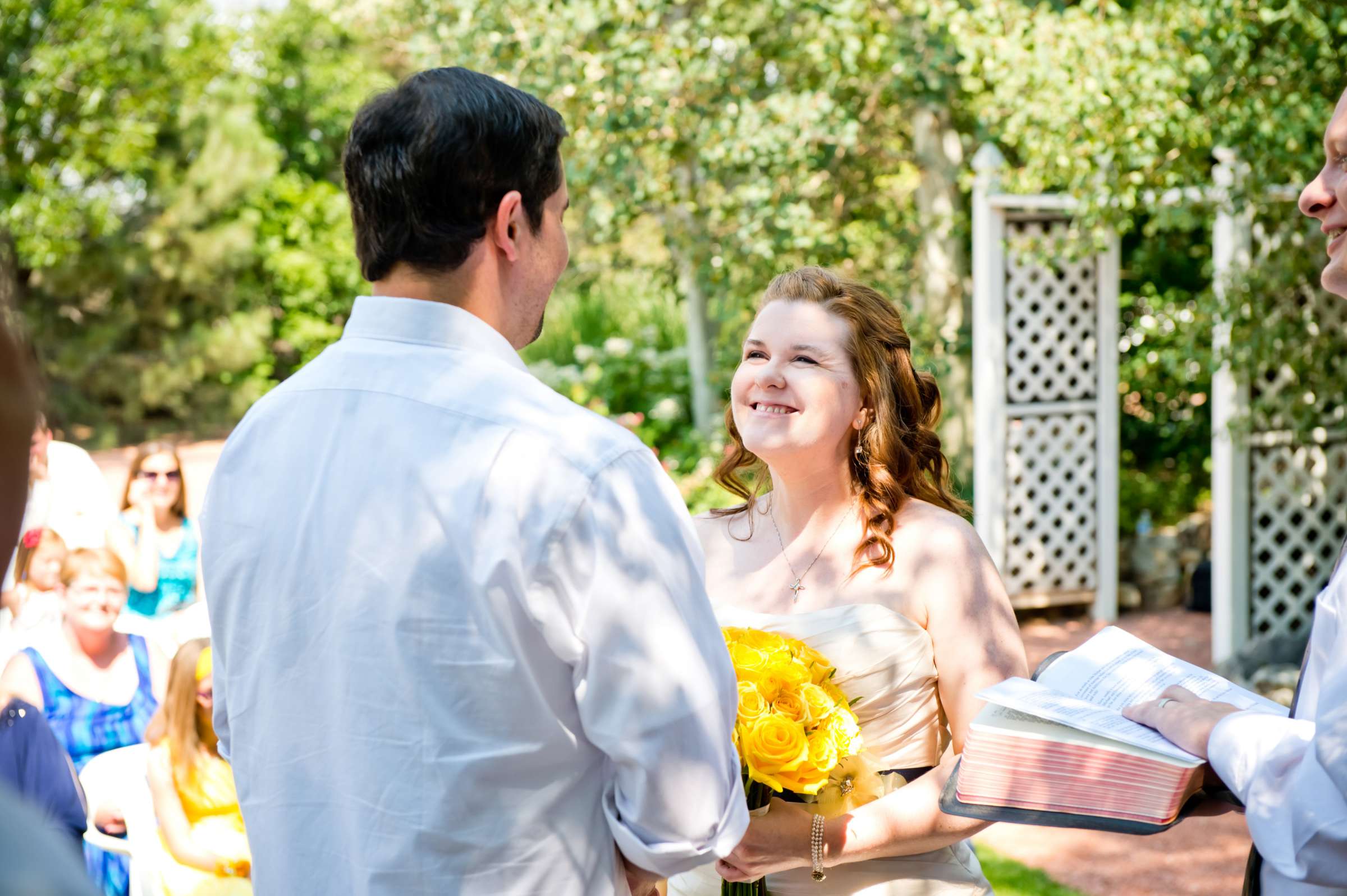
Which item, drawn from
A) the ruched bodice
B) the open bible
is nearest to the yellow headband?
the ruched bodice

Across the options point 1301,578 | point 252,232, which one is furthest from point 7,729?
point 252,232

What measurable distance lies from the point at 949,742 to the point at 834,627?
1.34ft

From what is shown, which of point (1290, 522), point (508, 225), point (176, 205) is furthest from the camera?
point (176, 205)

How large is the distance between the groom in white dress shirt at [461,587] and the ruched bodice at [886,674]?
0.75 metres

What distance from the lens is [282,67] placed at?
22.6 m

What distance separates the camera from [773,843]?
2.15 m

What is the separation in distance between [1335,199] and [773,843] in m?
1.41

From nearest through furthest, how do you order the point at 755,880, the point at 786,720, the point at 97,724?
1. the point at 786,720
2. the point at 755,880
3. the point at 97,724

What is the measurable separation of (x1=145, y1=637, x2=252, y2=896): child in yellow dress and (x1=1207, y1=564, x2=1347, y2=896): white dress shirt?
284cm

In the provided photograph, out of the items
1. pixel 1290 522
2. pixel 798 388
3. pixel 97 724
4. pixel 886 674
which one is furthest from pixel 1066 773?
pixel 1290 522

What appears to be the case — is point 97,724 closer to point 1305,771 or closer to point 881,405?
point 881,405

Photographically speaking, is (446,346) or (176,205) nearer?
(446,346)

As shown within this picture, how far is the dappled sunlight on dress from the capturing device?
3578 millimetres

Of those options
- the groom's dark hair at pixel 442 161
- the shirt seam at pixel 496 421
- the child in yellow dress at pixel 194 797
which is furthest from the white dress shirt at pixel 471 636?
the child in yellow dress at pixel 194 797
